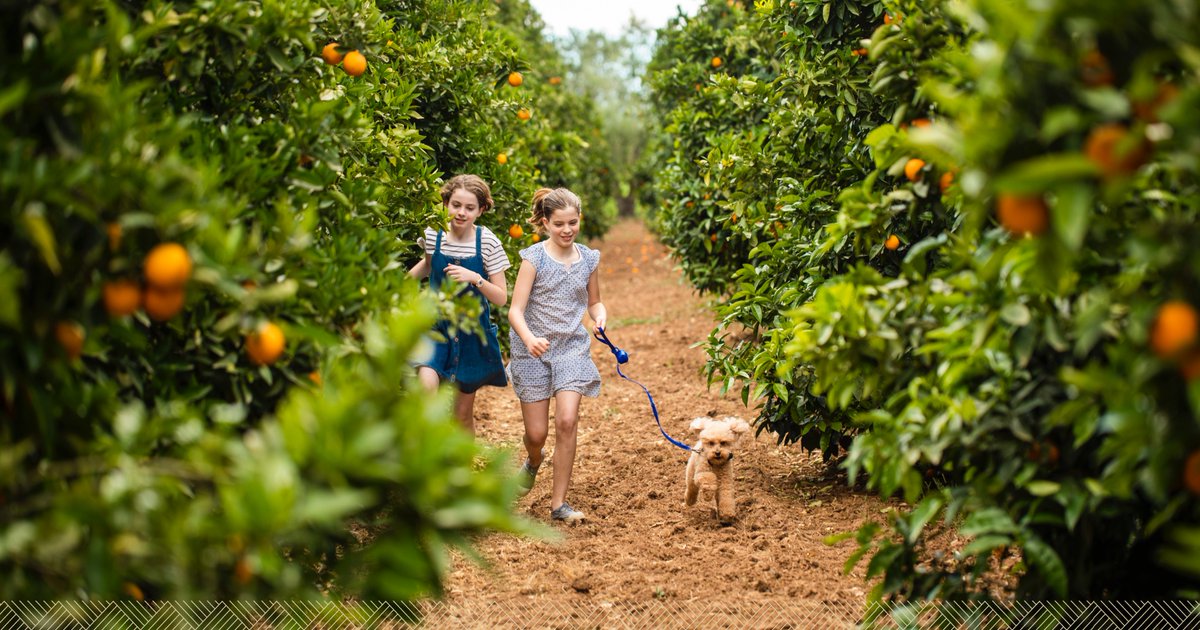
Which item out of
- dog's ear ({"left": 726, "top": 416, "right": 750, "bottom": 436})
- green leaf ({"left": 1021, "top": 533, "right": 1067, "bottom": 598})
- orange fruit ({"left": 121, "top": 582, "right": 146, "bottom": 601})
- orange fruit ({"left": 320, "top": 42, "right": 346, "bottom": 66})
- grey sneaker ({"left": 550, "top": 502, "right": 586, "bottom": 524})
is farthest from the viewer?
grey sneaker ({"left": 550, "top": 502, "right": 586, "bottom": 524})

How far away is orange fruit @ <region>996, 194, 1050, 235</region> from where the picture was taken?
1.65 metres

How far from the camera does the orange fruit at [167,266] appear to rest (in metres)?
1.84

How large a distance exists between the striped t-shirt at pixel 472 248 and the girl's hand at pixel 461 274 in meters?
0.23

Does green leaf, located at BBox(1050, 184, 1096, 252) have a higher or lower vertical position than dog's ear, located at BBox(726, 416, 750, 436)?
higher

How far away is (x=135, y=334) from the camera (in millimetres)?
2072

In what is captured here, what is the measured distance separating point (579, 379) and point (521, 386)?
0.28 metres

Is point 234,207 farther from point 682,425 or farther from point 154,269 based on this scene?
point 682,425

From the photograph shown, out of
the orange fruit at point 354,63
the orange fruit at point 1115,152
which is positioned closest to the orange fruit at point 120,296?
the orange fruit at point 354,63

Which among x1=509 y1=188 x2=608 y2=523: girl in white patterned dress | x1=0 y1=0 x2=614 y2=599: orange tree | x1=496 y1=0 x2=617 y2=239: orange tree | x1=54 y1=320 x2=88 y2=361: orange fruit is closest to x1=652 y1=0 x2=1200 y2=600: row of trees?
x1=509 y1=188 x2=608 y2=523: girl in white patterned dress

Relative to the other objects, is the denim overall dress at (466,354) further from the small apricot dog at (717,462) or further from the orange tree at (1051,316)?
the orange tree at (1051,316)

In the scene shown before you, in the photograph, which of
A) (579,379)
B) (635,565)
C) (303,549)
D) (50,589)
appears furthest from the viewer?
(579,379)

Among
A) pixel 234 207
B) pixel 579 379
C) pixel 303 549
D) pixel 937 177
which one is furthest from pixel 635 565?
pixel 234 207

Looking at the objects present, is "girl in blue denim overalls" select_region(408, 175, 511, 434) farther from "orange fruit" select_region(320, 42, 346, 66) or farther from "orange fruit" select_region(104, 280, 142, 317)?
"orange fruit" select_region(104, 280, 142, 317)

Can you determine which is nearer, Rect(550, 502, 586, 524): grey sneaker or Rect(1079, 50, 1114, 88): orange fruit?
Rect(1079, 50, 1114, 88): orange fruit
